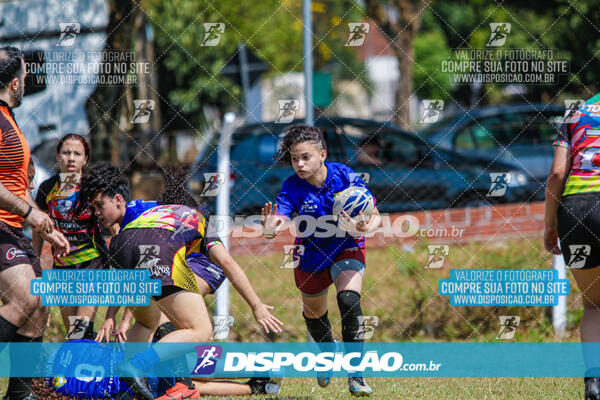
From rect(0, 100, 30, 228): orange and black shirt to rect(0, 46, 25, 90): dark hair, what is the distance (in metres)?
0.14

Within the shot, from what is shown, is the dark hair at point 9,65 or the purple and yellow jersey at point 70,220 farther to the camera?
the purple and yellow jersey at point 70,220

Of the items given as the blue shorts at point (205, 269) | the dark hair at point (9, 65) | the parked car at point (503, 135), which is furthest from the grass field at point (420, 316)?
the parked car at point (503, 135)

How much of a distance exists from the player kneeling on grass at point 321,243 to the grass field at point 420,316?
53 cm

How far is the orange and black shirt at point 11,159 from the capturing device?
4504 mm

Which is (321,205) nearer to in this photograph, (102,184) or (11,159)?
(102,184)

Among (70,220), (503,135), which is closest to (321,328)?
(70,220)

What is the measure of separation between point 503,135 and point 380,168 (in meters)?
3.44

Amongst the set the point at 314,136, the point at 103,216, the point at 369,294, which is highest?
the point at 314,136

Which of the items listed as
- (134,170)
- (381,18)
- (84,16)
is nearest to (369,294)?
(134,170)

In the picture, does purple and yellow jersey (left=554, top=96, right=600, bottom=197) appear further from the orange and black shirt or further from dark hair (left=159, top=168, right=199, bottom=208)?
the orange and black shirt

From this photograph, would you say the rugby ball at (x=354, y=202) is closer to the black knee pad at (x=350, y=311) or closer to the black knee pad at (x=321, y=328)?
the black knee pad at (x=350, y=311)

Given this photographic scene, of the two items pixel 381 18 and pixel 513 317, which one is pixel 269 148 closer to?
pixel 513 317

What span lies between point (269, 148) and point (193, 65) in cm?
1261

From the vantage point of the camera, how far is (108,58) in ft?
26.8
